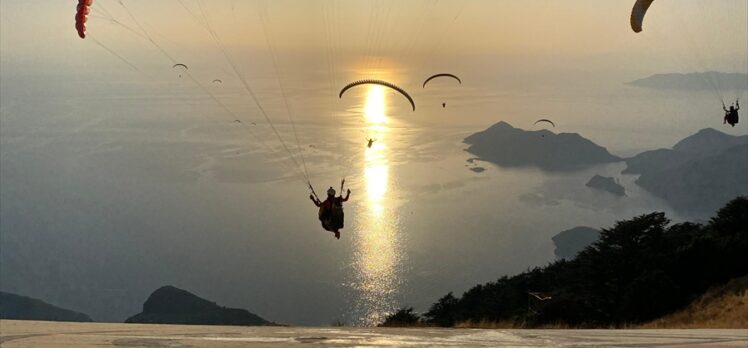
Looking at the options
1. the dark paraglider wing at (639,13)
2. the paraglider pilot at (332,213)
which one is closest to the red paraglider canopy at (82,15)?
the paraglider pilot at (332,213)

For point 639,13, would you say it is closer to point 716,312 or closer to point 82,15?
point 716,312

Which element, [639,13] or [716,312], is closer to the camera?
[716,312]

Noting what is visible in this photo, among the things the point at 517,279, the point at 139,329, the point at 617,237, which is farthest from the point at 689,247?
the point at 139,329

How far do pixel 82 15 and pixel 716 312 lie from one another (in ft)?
96.4

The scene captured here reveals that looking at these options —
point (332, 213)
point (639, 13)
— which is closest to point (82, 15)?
point (332, 213)

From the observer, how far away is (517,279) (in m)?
65.8

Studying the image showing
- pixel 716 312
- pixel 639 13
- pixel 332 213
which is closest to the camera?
→ pixel 332 213

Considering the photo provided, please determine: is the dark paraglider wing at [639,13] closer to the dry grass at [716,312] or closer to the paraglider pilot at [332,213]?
the dry grass at [716,312]

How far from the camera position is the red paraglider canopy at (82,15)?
102 feet

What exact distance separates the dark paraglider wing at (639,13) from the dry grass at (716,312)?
13463 millimetres

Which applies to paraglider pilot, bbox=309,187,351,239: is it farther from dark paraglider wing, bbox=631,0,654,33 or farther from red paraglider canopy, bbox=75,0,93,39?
dark paraglider wing, bbox=631,0,654,33

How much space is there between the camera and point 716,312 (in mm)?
33688

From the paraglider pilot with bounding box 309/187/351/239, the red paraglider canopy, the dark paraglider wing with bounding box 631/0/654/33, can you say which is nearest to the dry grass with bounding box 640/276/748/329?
the paraglider pilot with bounding box 309/187/351/239

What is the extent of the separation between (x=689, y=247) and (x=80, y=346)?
3900cm
